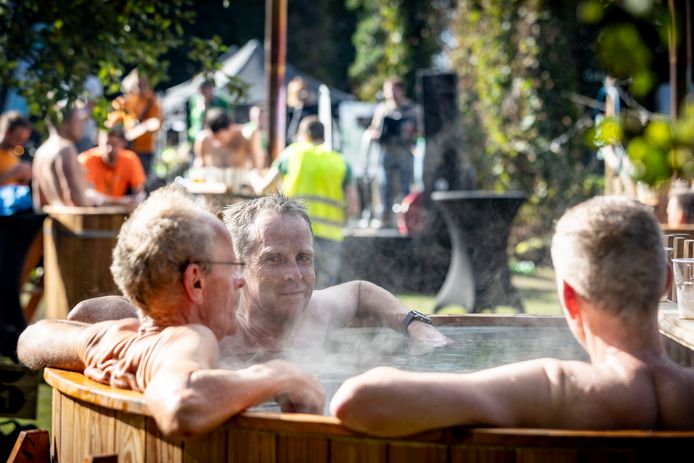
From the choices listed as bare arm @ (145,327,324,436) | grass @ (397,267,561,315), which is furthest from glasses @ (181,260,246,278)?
grass @ (397,267,561,315)

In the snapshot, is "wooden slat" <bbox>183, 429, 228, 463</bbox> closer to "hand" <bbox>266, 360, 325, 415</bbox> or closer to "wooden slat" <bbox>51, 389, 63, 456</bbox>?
"hand" <bbox>266, 360, 325, 415</bbox>

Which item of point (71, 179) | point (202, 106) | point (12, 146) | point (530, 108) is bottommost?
point (71, 179)

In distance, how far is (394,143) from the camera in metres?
14.9

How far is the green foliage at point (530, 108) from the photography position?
51.8 feet

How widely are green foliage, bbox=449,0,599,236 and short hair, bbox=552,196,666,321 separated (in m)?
13.4

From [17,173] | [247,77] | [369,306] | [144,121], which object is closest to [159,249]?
[369,306]

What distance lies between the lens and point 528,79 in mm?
16500

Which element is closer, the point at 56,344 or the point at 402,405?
the point at 402,405

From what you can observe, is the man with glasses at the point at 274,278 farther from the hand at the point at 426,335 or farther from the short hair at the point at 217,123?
the short hair at the point at 217,123

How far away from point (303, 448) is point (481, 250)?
7.60 m

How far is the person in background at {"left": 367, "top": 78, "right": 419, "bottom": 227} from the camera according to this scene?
578 inches

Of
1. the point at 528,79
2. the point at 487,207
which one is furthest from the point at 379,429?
the point at 528,79

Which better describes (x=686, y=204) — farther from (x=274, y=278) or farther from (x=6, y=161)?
(x=6, y=161)

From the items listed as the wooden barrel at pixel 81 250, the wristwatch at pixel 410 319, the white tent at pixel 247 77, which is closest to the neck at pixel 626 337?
the wristwatch at pixel 410 319
